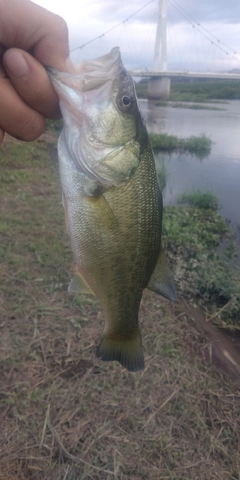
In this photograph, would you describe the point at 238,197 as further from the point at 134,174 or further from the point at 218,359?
the point at 134,174

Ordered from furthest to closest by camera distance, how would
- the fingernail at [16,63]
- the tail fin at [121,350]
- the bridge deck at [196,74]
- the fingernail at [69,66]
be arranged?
the bridge deck at [196,74], the tail fin at [121,350], the fingernail at [69,66], the fingernail at [16,63]

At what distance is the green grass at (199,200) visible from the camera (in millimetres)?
10492

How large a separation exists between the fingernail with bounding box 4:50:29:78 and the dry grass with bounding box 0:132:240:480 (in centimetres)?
234

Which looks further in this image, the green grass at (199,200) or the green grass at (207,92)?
the green grass at (207,92)

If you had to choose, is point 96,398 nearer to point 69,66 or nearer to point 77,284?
point 77,284

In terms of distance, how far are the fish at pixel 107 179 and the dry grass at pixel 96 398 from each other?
5.20 feet

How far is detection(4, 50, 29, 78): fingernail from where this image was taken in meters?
1.38

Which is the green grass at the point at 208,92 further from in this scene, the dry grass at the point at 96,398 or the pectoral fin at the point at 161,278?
the pectoral fin at the point at 161,278

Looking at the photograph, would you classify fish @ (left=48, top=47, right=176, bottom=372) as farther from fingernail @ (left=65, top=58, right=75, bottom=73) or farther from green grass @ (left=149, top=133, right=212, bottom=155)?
green grass @ (left=149, top=133, right=212, bottom=155)

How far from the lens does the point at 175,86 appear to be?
62312mm

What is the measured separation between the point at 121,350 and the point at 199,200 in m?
9.12

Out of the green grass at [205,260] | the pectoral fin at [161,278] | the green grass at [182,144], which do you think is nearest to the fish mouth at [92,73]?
the pectoral fin at [161,278]

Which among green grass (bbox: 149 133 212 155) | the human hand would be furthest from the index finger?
green grass (bbox: 149 133 212 155)

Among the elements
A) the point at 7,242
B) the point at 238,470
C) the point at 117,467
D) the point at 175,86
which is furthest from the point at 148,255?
the point at 175,86
